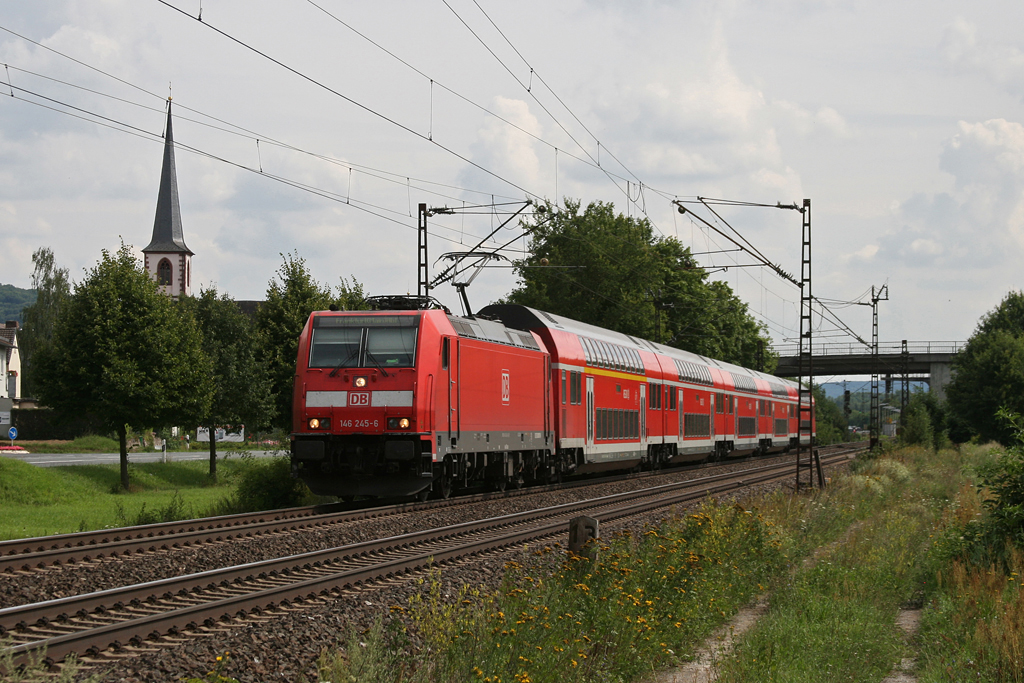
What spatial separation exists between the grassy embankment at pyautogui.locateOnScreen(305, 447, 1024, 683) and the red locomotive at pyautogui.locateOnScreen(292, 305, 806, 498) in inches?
234

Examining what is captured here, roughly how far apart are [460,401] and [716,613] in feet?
32.6

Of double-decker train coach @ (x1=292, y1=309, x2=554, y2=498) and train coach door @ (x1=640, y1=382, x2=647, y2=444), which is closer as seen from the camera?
double-decker train coach @ (x1=292, y1=309, x2=554, y2=498)

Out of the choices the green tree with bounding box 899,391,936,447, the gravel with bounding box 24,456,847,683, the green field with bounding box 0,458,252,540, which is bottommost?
the green field with bounding box 0,458,252,540

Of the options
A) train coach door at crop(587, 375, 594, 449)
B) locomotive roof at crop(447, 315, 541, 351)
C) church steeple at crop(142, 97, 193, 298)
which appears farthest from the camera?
church steeple at crop(142, 97, 193, 298)

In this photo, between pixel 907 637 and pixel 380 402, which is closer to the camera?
pixel 907 637

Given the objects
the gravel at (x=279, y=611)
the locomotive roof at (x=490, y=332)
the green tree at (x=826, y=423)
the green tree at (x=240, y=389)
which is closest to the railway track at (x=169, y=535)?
the gravel at (x=279, y=611)

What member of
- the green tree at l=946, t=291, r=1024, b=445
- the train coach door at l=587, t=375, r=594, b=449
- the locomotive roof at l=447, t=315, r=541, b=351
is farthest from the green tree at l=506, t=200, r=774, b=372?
the locomotive roof at l=447, t=315, r=541, b=351

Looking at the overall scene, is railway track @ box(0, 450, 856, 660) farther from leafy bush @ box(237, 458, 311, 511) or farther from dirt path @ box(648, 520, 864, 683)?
leafy bush @ box(237, 458, 311, 511)

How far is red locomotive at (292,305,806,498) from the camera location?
60.6 feet

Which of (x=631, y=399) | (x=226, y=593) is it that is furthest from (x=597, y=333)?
(x=226, y=593)

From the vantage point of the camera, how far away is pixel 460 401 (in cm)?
2005

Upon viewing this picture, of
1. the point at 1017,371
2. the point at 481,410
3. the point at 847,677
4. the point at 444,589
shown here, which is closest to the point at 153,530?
the point at 444,589

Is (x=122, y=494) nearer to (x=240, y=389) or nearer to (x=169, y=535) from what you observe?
(x=240, y=389)

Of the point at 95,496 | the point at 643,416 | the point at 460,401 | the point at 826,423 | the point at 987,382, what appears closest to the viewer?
the point at 460,401
